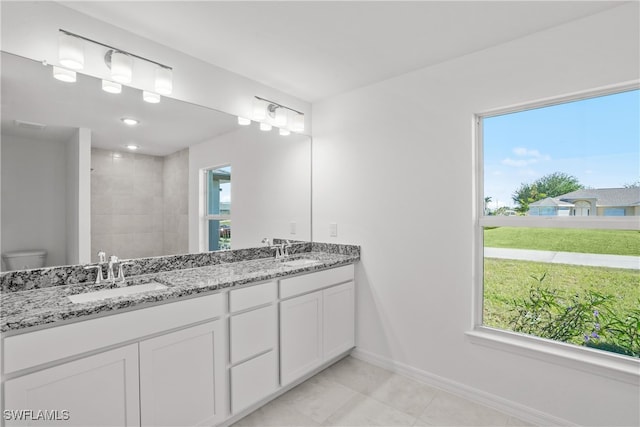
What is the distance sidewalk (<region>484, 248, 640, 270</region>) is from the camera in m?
1.81

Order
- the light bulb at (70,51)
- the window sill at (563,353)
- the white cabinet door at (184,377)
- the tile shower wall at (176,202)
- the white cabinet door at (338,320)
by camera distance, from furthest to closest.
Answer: the white cabinet door at (338,320)
the tile shower wall at (176,202)
the window sill at (563,353)
the light bulb at (70,51)
the white cabinet door at (184,377)

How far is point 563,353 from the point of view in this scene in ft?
6.24

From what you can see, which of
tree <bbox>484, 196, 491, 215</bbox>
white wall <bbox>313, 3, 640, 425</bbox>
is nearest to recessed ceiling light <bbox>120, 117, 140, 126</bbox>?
white wall <bbox>313, 3, 640, 425</bbox>

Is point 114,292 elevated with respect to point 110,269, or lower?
lower

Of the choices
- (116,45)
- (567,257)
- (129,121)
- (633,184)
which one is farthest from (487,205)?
(116,45)

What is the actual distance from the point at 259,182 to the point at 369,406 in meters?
1.89

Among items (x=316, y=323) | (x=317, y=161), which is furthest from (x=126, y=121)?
(x=316, y=323)

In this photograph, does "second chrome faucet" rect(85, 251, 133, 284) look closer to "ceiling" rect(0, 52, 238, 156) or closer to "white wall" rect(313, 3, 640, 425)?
"ceiling" rect(0, 52, 238, 156)

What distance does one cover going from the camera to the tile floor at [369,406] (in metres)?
1.97

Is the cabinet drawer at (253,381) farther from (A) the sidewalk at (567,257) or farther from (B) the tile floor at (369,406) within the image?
(A) the sidewalk at (567,257)

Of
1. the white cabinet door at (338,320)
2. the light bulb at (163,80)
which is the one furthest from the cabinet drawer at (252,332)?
the light bulb at (163,80)

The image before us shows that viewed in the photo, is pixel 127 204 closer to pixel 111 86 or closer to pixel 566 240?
pixel 111 86

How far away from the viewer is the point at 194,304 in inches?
67.1

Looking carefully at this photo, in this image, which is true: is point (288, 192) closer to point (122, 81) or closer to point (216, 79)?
point (216, 79)
